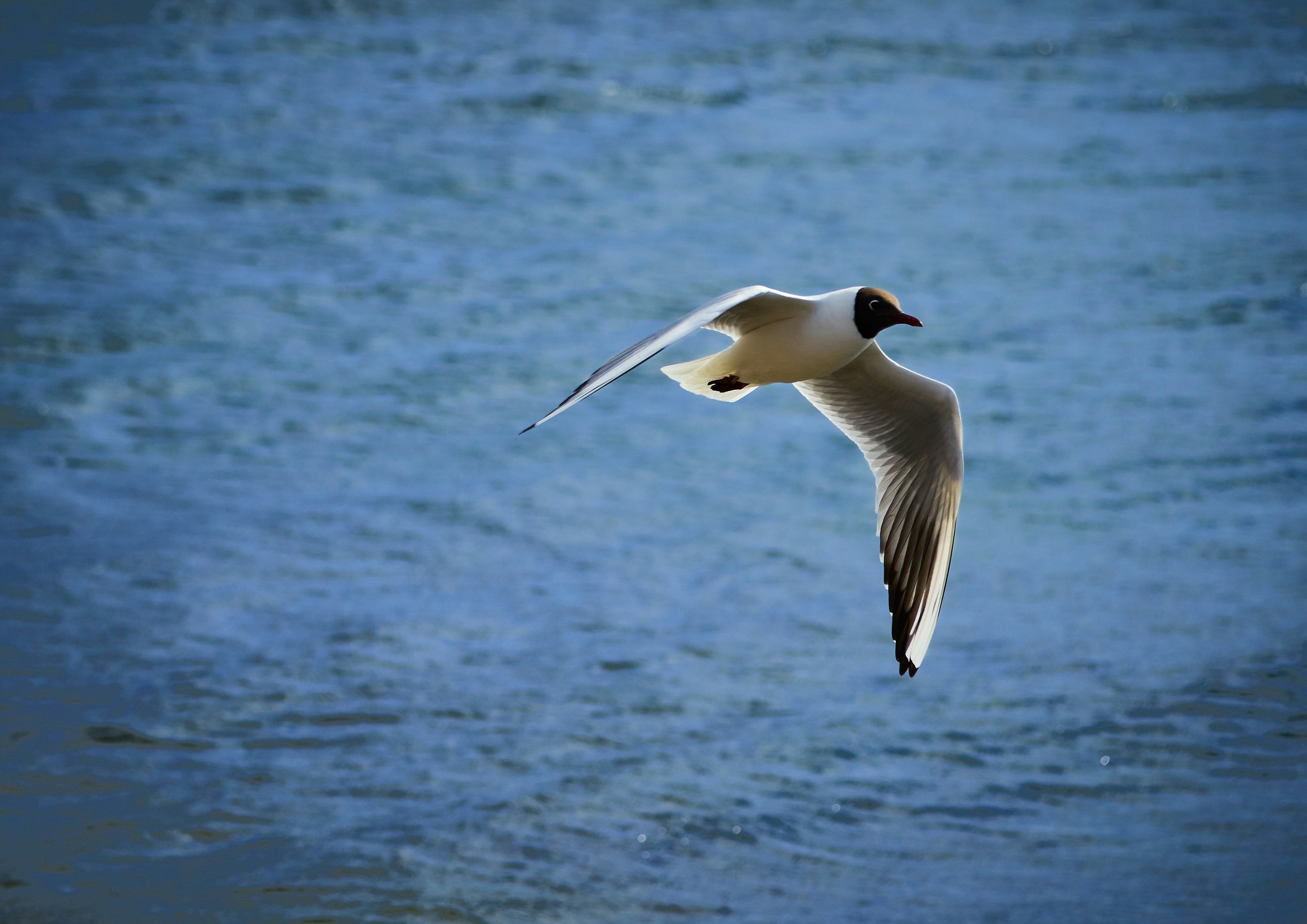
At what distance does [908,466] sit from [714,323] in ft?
3.65

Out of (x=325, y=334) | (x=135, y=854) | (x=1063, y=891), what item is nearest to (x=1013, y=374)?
(x=325, y=334)

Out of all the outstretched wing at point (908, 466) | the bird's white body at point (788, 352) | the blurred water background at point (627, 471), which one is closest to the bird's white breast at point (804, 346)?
the bird's white body at point (788, 352)

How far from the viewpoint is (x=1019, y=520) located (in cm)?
1202

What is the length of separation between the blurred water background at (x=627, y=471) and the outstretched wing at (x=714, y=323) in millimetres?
2872

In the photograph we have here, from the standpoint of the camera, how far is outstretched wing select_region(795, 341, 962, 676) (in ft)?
21.5

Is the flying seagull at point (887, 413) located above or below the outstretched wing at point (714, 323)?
below

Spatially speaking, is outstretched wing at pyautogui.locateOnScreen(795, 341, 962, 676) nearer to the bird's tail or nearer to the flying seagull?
the flying seagull

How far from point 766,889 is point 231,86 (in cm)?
1340

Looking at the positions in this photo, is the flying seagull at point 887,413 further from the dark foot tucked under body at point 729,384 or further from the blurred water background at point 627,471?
the blurred water background at point 627,471

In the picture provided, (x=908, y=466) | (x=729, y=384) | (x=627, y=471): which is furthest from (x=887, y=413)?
(x=627, y=471)

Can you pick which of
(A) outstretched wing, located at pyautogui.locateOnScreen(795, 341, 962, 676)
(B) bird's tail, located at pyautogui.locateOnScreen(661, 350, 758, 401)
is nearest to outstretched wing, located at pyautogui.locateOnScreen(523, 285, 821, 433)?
(B) bird's tail, located at pyautogui.locateOnScreen(661, 350, 758, 401)

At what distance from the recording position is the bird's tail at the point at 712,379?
612cm

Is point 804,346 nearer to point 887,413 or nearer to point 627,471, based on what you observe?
point 887,413

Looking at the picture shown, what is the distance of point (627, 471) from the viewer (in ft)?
40.1
